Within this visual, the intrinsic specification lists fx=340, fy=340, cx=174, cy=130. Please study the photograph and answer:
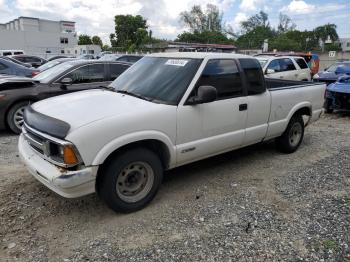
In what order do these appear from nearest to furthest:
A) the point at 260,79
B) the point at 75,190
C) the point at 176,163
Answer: the point at 75,190 < the point at 176,163 < the point at 260,79

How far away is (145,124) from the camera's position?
3.75 metres

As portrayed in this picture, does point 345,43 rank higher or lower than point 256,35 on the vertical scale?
lower

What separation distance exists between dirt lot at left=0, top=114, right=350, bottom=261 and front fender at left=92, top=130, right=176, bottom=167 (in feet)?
2.24

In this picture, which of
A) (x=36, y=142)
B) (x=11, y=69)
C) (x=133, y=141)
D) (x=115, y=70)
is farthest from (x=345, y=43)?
(x=36, y=142)

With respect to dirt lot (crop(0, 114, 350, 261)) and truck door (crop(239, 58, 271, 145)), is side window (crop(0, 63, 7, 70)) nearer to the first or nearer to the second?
dirt lot (crop(0, 114, 350, 261))

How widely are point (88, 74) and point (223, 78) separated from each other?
441 cm

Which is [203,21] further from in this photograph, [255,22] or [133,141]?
[133,141]

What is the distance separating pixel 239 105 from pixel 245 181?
1.09 meters

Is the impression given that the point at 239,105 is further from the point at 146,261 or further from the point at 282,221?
Result: the point at 146,261

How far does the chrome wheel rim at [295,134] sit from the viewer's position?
20.2 ft

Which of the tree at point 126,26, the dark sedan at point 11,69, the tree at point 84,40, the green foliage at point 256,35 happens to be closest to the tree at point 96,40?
the tree at point 84,40

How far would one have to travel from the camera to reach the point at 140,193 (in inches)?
155

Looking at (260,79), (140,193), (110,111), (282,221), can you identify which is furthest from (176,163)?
(260,79)

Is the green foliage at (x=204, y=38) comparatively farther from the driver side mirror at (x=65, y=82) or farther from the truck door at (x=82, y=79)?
the driver side mirror at (x=65, y=82)
